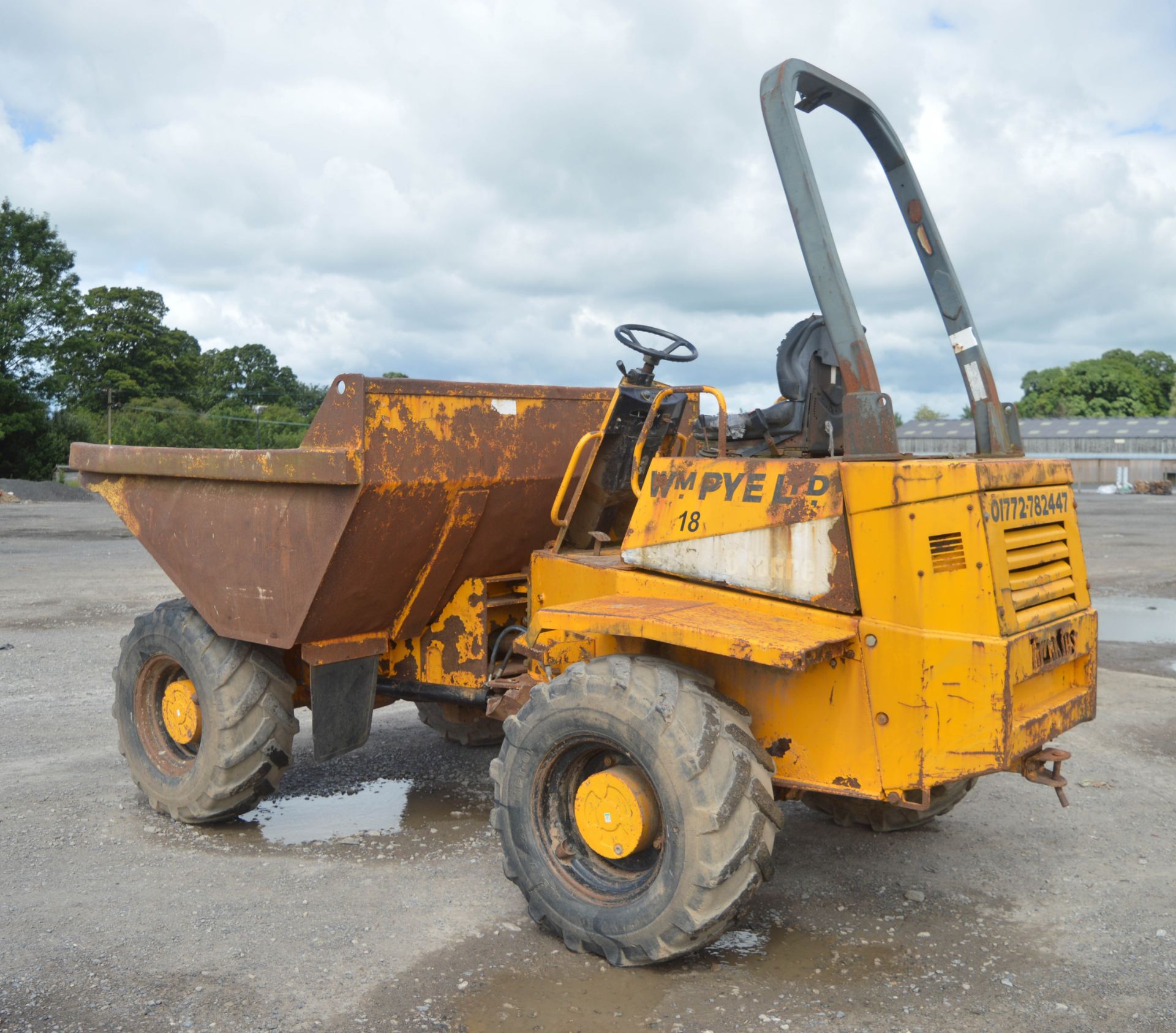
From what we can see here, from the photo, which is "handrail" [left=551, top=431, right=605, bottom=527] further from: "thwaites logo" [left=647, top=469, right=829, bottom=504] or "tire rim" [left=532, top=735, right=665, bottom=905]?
"tire rim" [left=532, top=735, right=665, bottom=905]

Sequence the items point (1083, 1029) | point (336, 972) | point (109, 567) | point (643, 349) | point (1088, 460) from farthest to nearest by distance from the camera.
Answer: point (1088, 460)
point (109, 567)
point (643, 349)
point (336, 972)
point (1083, 1029)

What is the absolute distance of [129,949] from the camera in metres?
3.95

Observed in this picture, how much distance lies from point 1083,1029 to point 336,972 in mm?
2406

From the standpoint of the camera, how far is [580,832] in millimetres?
4070

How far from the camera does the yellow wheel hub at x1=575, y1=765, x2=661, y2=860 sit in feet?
12.6

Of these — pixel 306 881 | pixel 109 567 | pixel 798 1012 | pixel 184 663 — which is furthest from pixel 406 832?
pixel 109 567

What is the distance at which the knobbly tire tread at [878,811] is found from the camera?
4.89 metres

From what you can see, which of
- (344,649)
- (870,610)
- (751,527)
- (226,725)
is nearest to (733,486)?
(751,527)

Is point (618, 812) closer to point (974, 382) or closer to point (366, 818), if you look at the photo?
point (366, 818)

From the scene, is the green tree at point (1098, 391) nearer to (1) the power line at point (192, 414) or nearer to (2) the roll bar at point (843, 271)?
(1) the power line at point (192, 414)

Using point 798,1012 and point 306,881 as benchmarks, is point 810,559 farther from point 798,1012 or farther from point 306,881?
point 306,881

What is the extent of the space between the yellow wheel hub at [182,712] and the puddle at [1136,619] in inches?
314

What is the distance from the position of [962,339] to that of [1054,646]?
136 cm

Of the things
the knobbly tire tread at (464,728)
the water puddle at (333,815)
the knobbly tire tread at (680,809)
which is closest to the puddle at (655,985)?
the knobbly tire tread at (680,809)
